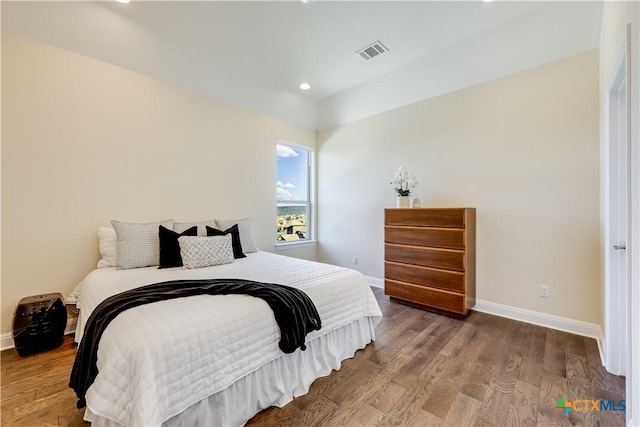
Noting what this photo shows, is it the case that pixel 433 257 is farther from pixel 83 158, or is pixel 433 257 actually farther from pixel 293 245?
pixel 83 158

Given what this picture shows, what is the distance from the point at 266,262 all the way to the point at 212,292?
1038mm

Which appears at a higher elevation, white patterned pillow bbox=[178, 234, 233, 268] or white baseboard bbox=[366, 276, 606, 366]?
white patterned pillow bbox=[178, 234, 233, 268]

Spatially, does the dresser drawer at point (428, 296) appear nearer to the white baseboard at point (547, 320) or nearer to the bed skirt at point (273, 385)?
the white baseboard at point (547, 320)

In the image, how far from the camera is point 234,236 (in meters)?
3.00

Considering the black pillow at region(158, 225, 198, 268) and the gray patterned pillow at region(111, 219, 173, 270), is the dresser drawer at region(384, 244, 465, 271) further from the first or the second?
the gray patterned pillow at region(111, 219, 173, 270)

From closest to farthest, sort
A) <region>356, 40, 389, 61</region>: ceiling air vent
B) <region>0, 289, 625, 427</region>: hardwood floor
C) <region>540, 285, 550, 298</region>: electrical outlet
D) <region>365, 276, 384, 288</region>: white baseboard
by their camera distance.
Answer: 1. <region>0, 289, 625, 427</region>: hardwood floor
2. <region>540, 285, 550, 298</region>: electrical outlet
3. <region>356, 40, 389, 61</region>: ceiling air vent
4. <region>365, 276, 384, 288</region>: white baseboard

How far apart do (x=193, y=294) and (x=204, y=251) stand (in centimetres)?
96

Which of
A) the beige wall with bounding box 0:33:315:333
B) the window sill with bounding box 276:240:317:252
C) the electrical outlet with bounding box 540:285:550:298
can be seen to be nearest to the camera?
the beige wall with bounding box 0:33:315:333

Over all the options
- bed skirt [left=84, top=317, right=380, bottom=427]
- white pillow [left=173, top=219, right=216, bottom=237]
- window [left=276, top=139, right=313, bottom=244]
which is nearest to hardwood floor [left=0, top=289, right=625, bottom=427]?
bed skirt [left=84, top=317, right=380, bottom=427]

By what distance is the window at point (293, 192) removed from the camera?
4.35 metres

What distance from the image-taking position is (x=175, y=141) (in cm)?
309

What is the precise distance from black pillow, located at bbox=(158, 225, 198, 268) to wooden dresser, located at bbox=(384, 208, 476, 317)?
236 cm

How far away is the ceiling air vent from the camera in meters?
3.12

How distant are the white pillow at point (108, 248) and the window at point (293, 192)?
2.15 m
